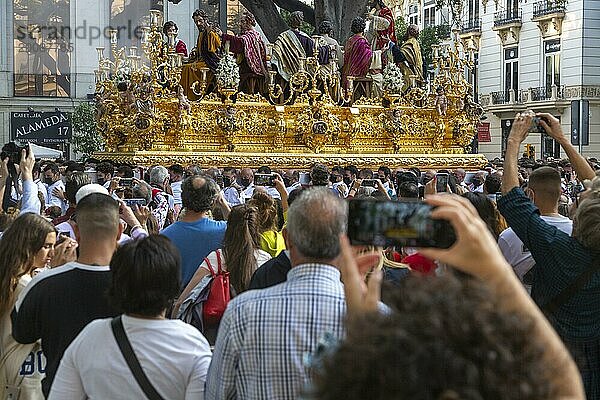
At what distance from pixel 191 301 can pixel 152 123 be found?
49.8ft

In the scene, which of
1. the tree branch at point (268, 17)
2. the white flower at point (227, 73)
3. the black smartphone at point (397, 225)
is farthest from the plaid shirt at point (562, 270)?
the tree branch at point (268, 17)

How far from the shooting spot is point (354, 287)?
2758 millimetres

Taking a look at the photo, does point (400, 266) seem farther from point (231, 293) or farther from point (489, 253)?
point (489, 253)

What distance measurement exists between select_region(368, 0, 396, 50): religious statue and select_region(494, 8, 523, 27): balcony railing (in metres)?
26.7

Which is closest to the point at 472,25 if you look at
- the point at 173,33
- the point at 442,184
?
the point at 173,33

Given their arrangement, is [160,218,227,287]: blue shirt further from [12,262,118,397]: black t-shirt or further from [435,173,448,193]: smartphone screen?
[435,173,448,193]: smartphone screen

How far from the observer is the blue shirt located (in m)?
7.16

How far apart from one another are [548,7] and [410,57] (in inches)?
976

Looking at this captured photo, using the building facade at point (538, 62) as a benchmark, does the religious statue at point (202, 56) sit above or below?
below

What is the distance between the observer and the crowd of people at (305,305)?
5.98 feet

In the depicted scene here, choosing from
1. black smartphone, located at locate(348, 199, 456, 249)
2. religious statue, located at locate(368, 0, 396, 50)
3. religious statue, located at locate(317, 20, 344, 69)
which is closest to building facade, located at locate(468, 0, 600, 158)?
religious statue, located at locate(368, 0, 396, 50)

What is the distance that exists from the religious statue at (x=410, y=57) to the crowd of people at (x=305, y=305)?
677 inches

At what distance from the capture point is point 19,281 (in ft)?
16.9

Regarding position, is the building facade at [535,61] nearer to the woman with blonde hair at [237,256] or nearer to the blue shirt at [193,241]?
the blue shirt at [193,241]
